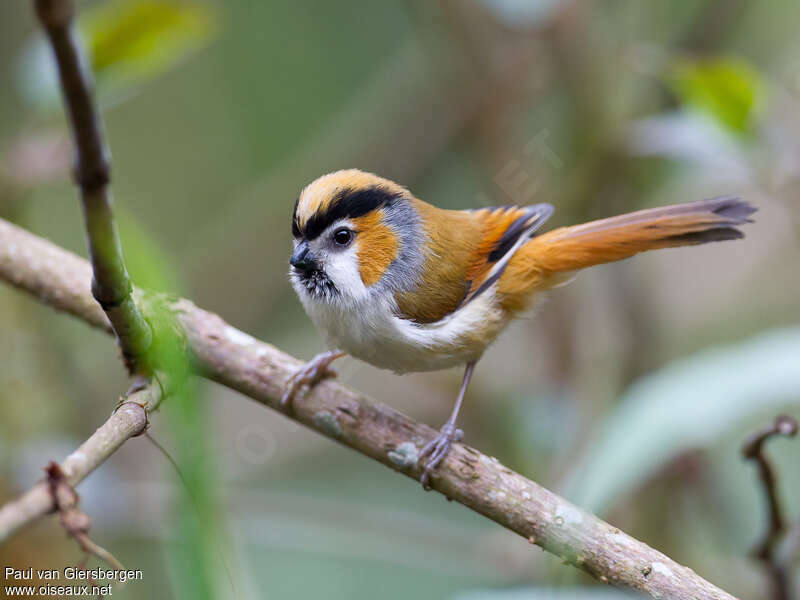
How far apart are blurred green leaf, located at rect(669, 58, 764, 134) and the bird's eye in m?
1.18

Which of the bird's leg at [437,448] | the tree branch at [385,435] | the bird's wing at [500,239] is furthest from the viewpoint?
the bird's wing at [500,239]

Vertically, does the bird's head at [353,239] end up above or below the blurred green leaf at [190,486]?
above

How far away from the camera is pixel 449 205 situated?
15.8ft

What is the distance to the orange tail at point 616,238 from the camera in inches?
90.4

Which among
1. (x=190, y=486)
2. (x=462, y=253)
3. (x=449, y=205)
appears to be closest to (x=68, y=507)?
(x=190, y=486)

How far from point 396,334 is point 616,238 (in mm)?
736

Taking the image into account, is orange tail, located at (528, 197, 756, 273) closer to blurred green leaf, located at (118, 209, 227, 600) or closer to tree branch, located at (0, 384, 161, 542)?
tree branch, located at (0, 384, 161, 542)

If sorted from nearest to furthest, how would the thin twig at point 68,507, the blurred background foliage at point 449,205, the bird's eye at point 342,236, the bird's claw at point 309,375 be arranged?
the thin twig at point 68,507, the bird's claw at point 309,375, the bird's eye at point 342,236, the blurred background foliage at point 449,205

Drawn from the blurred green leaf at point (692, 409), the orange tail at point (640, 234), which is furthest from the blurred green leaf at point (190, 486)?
the orange tail at point (640, 234)

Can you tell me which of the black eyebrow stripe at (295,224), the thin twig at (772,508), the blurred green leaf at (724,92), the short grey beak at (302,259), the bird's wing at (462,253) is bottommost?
the thin twig at (772,508)

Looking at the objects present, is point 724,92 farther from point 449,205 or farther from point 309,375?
point 449,205

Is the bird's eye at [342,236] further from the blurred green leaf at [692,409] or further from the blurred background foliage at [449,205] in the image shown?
the blurred green leaf at [692,409]

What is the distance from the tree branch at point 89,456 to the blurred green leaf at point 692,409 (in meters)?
1.18

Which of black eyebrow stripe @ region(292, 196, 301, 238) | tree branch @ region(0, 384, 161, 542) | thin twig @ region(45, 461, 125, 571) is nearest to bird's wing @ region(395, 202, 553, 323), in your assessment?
black eyebrow stripe @ region(292, 196, 301, 238)
